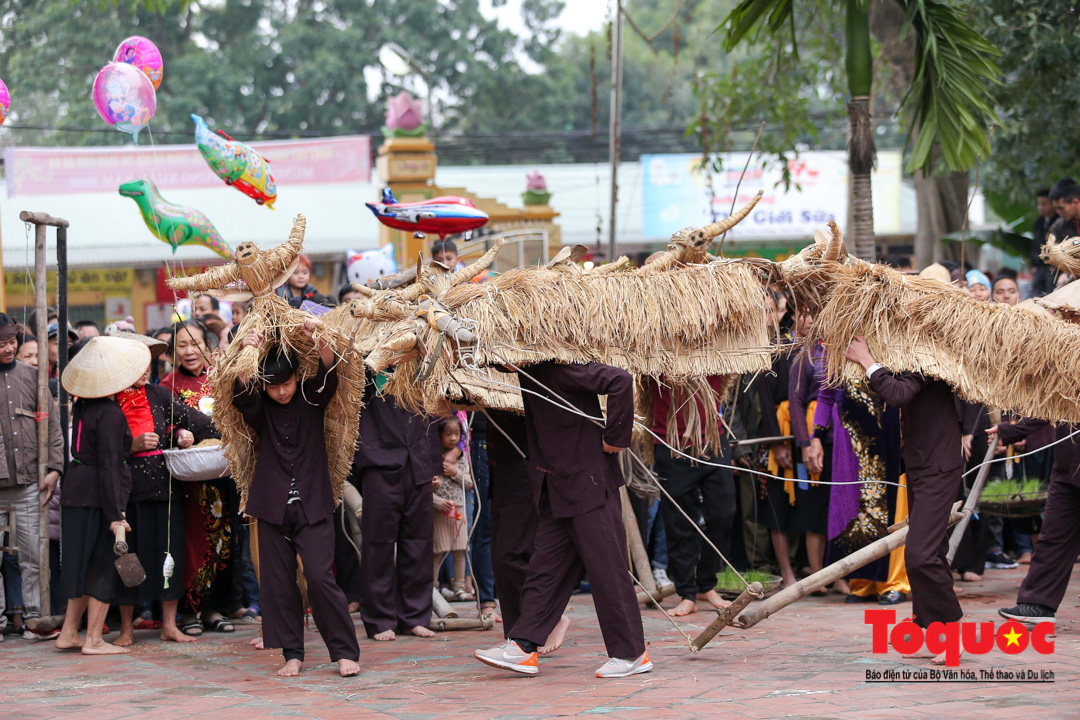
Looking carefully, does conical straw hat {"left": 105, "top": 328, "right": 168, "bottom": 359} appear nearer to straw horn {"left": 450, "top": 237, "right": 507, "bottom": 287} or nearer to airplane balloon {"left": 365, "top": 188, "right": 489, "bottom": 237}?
airplane balloon {"left": 365, "top": 188, "right": 489, "bottom": 237}

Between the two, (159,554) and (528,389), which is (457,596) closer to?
(159,554)

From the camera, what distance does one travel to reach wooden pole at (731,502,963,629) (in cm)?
572

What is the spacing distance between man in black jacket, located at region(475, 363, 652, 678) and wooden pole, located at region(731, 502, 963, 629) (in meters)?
0.58

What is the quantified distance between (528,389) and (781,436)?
317 cm

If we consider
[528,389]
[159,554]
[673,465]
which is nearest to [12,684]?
[159,554]

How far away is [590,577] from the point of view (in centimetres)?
571

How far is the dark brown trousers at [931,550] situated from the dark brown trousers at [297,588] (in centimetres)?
288

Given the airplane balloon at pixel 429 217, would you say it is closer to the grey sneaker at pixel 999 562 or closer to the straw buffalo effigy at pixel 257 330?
the straw buffalo effigy at pixel 257 330

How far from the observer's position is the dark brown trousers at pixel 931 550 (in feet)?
18.7

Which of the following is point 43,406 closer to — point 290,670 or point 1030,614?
point 290,670

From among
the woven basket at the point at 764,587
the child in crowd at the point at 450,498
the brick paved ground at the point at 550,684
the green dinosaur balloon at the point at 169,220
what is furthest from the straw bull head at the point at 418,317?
the woven basket at the point at 764,587

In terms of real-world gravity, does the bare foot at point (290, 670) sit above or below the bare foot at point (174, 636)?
above

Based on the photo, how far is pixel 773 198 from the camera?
24.3m

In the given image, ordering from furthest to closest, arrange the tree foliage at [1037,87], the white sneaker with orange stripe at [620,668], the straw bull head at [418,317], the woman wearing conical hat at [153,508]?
the tree foliage at [1037,87] → the woman wearing conical hat at [153,508] → the white sneaker with orange stripe at [620,668] → the straw bull head at [418,317]
